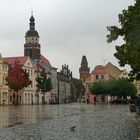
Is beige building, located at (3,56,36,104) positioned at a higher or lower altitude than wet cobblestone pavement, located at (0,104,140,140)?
higher

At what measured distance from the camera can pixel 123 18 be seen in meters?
29.7

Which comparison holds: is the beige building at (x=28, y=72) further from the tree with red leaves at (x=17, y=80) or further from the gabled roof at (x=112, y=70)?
the gabled roof at (x=112, y=70)

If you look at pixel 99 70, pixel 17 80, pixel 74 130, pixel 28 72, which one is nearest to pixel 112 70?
pixel 99 70

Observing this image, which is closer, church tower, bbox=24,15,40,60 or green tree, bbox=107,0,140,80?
green tree, bbox=107,0,140,80

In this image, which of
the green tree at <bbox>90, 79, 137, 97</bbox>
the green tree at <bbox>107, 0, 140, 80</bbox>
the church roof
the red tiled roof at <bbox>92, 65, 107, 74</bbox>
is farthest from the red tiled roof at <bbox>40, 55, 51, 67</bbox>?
the green tree at <bbox>107, 0, 140, 80</bbox>

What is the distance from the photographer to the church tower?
→ 165 metres

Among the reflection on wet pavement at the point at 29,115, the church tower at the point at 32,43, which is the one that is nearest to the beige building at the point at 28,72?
the church tower at the point at 32,43

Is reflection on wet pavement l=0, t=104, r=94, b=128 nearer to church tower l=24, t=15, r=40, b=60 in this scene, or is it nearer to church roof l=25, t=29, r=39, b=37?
church tower l=24, t=15, r=40, b=60

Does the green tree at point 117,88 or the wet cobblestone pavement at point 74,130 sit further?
the green tree at point 117,88

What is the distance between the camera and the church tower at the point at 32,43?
6501 inches

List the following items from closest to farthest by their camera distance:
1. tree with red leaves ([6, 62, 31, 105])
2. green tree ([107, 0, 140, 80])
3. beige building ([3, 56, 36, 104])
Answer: green tree ([107, 0, 140, 80]) → tree with red leaves ([6, 62, 31, 105]) → beige building ([3, 56, 36, 104])

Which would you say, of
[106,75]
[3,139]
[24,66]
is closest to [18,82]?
[24,66]

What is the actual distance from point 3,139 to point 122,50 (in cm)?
2146

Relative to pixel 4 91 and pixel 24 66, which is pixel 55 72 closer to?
pixel 24 66
